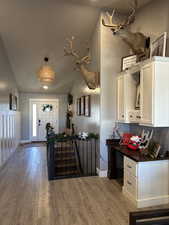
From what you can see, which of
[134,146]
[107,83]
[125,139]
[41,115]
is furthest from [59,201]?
[41,115]

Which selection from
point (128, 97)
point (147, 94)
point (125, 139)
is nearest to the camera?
point (147, 94)

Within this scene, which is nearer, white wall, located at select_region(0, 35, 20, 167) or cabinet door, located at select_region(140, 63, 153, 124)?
cabinet door, located at select_region(140, 63, 153, 124)

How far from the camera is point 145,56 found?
311 centimetres

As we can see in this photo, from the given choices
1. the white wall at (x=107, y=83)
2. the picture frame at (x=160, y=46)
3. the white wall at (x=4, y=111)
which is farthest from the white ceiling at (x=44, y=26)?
the picture frame at (x=160, y=46)

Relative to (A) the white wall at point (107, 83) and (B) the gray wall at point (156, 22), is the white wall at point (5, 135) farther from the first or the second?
(B) the gray wall at point (156, 22)

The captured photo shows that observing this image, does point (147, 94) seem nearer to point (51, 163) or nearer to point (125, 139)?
point (125, 139)

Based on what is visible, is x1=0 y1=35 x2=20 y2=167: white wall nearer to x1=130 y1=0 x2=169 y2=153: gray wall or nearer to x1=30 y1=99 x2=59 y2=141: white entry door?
x1=30 y1=99 x2=59 y2=141: white entry door

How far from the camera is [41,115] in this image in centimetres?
834

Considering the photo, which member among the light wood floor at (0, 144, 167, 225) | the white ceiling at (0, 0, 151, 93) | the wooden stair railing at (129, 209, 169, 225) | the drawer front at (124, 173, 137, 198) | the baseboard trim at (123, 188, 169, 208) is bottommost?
the light wood floor at (0, 144, 167, 225)

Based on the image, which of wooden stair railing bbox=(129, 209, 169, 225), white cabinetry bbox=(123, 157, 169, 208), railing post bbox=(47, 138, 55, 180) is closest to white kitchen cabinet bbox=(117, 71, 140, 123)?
white cabinetry bbox=(123, 157, 169, 208)

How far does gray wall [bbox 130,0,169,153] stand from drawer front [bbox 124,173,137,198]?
2.55ft

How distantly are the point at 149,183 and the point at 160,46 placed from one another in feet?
7.14

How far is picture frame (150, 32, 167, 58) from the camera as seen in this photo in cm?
261

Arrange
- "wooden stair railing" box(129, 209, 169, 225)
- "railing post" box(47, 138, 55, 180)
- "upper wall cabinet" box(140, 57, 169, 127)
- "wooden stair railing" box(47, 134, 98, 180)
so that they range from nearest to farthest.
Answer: "wooden stair railing" box(129, 209, 169, 225)
"upper wall cabinet" box(140, 57, 169, 127)
"railing post" box(47, 138, 55, 180)
"wooden stair railing" box(47, 134, 98, 180)
